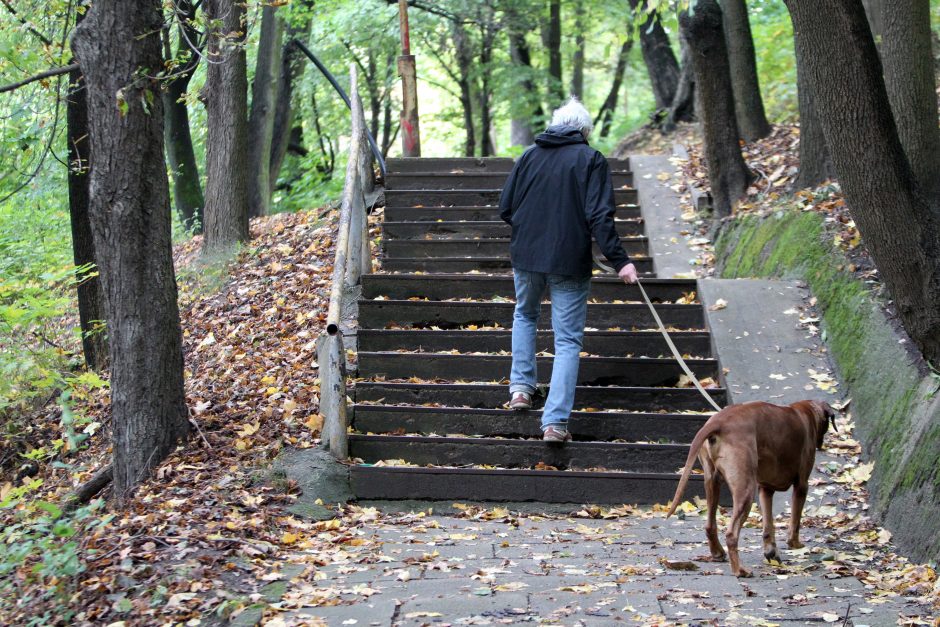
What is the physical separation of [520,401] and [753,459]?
7.96 ft

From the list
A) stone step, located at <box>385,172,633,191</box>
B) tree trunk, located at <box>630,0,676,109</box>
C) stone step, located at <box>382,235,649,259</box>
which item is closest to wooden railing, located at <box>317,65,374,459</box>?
stone step, located at <box>382,235,649,259</box>

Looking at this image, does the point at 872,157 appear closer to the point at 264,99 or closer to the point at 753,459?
the point at 753,459

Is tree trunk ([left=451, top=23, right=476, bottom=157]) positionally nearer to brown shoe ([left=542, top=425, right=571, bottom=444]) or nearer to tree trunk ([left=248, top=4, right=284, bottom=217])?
tree trunk ([left=248, top=4, right=284, bottom=217])

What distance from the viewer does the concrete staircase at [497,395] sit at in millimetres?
6598

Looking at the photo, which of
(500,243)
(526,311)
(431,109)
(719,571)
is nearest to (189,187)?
(500,243)

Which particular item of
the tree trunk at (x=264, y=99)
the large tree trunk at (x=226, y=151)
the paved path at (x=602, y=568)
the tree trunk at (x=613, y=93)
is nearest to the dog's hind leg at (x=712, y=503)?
the paved path at (x=602, y=568)

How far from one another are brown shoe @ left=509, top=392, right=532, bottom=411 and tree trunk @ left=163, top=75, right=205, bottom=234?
987 cm

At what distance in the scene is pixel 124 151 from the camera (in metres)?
Answer: 6.57

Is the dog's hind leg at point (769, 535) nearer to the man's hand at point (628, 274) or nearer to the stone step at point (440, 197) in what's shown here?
the man's hand at point (628, 274)

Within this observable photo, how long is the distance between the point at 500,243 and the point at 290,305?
7.49 feet

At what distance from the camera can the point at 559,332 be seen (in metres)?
6.82

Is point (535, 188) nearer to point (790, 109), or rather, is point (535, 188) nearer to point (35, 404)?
point (35, 404)

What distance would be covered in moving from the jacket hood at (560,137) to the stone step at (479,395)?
1.89m

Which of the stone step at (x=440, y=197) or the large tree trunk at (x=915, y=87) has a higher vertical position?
the large tree trunk at (x=915, y=87)
